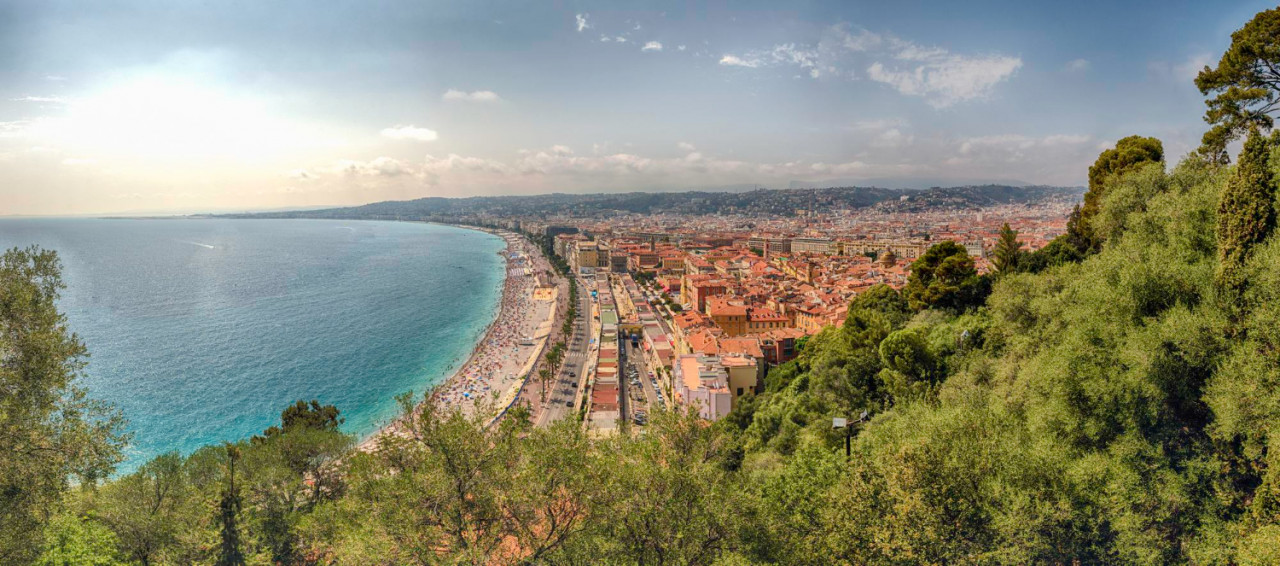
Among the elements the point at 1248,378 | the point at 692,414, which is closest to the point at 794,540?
the point at 692,414

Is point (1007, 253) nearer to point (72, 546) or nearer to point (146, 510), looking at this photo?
point (72, 546)

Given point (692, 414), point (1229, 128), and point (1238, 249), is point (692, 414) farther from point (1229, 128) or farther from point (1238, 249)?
point (1229, 128)

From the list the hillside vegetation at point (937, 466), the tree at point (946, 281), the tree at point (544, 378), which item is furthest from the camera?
the tree at point (544, 378)

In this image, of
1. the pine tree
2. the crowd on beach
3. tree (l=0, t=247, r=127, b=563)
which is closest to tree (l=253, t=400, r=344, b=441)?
the crowd on beach

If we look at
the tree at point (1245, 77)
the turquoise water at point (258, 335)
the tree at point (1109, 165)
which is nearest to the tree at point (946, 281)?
the tree at point (1109, 165)

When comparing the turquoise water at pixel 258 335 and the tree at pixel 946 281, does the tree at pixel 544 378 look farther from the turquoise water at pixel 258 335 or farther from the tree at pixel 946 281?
the tree at pixel 946 281

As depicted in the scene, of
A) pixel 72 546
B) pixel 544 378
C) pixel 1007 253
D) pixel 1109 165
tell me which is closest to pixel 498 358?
pixel 544 378

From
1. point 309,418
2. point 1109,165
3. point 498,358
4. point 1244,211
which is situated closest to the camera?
point 1244,211
